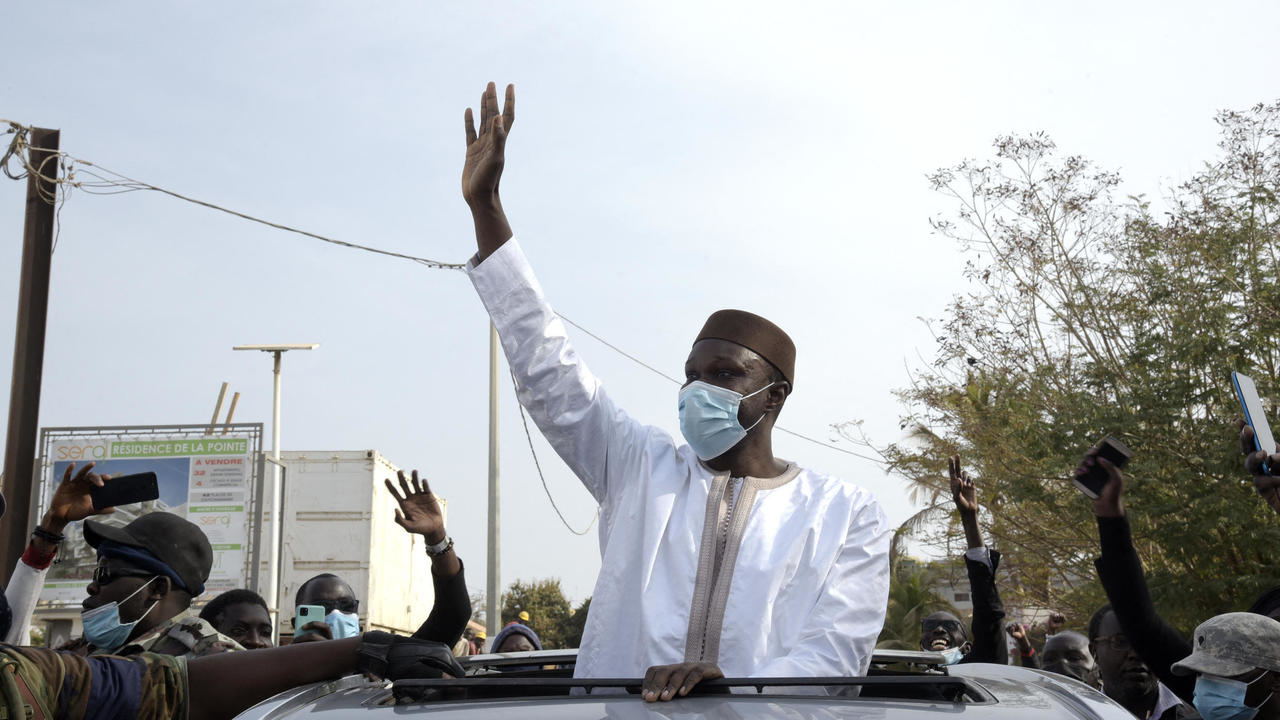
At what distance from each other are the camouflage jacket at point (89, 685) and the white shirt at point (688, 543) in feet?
3.53

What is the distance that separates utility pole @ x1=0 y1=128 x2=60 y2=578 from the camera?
441 inches

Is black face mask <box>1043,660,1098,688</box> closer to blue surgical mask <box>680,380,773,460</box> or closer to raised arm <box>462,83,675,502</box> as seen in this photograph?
blue surgical mask <box>680,380,773,460</box>

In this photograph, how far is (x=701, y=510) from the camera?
3469mm

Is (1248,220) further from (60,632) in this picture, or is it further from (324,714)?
(60,632)

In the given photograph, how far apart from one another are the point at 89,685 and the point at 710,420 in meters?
1.85

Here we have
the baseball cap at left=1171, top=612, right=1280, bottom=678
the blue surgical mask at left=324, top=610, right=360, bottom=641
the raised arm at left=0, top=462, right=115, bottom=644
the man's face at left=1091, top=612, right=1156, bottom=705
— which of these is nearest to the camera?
the baseball cap at left=1171, top=612, right=1280, bottom=678

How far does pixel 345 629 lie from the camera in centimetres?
716

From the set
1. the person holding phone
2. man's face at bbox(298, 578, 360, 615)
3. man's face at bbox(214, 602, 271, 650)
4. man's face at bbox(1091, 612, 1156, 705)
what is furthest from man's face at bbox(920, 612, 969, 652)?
man's face at bbox(214, 602, 271, 650)

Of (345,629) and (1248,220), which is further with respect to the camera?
(1248,220)

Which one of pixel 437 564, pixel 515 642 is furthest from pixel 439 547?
pixel 515 642

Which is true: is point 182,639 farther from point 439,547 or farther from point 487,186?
point 487,186

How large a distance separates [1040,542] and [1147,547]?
115 inches

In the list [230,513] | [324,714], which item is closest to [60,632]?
[230,513]

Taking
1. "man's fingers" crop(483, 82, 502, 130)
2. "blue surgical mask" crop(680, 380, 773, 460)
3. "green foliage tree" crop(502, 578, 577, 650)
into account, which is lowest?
"green foliage tree" crop(502, 578, 577, 650)
